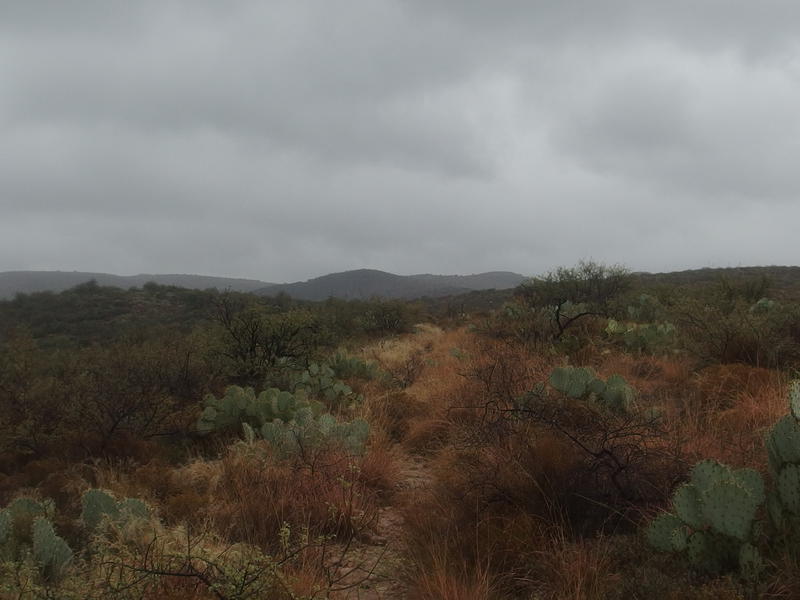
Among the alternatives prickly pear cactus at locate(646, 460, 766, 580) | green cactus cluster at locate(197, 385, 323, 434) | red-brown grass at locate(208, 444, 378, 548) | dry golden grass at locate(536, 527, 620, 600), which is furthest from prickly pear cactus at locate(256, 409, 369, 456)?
prickly pear cactus at locate(646, 460, 766, 580)

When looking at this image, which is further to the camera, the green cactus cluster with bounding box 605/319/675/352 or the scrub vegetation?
the green cactus cluster with bounding box 605/319/675/352

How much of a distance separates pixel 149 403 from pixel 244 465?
178cm

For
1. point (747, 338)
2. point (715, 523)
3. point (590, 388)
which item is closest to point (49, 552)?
point (715, 523)

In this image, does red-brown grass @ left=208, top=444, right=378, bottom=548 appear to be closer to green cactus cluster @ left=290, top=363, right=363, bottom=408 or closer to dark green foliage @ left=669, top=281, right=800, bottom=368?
green cactus cluster @ left=290, top=363, right=363, bottom=408

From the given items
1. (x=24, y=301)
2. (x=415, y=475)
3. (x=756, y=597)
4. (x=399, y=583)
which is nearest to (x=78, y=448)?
(x=415, y=475)

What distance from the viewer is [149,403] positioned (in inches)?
189

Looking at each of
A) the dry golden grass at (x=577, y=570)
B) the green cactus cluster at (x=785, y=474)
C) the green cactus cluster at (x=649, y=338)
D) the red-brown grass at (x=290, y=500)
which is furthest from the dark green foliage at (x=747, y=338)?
the red-brown grass at (x=290, y=500)

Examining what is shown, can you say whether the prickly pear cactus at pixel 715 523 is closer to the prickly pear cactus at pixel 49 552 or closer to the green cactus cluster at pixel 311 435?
the green cactus cluster at pixel 311 435

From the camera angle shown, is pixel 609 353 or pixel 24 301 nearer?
pixel 609 353

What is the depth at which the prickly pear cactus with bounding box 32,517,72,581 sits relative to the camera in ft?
7.66

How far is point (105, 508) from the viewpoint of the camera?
285 cm

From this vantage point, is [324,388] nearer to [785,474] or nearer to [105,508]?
[105,508]

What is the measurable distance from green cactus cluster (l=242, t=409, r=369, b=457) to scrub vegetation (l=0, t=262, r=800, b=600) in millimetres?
18

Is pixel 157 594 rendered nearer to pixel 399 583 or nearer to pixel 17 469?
pixel 399 583
